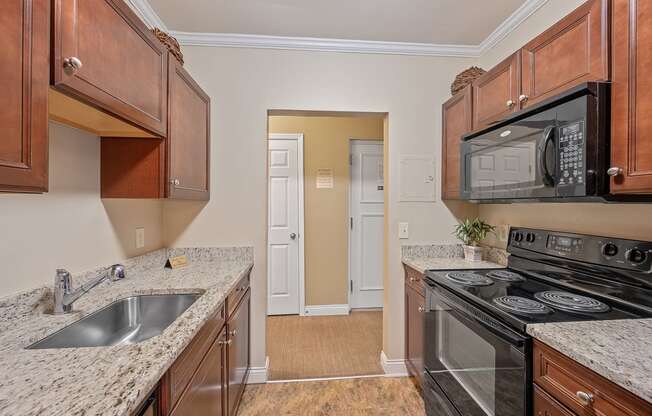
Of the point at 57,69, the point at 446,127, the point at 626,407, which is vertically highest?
the point at 446,127

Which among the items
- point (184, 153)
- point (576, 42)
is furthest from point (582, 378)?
point (184, 153)

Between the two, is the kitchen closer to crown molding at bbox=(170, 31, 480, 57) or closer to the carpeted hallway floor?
crown molding at bbox=(170, 31, 480, 57)

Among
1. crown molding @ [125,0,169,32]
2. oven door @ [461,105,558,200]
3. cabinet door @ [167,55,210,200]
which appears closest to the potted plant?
oven door @ [461,105,558,200]

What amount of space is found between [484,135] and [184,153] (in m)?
1.73

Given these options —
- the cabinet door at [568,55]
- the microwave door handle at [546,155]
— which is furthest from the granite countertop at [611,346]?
the cabinet door at [568,55]

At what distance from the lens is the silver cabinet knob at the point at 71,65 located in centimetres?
86

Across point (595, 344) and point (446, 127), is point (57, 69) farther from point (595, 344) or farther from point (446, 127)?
point (446, 127)

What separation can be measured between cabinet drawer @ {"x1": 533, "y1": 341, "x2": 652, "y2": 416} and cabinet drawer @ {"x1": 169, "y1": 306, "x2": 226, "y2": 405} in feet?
3.85

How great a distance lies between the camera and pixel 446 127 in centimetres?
229

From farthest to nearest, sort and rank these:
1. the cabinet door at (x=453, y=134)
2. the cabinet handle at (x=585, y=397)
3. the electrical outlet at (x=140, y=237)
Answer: the cabinet door at (x=453, y=134) < the electrical outlet at (x=140, y=237) < the cabinet handle at (x=585, y=397)

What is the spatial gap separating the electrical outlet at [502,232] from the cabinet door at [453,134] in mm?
374

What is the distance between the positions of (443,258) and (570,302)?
111 cm

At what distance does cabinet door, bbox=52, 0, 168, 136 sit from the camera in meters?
0.87

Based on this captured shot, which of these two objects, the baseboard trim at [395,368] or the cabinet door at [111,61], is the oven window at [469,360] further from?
the cabinet door at [111,61]
